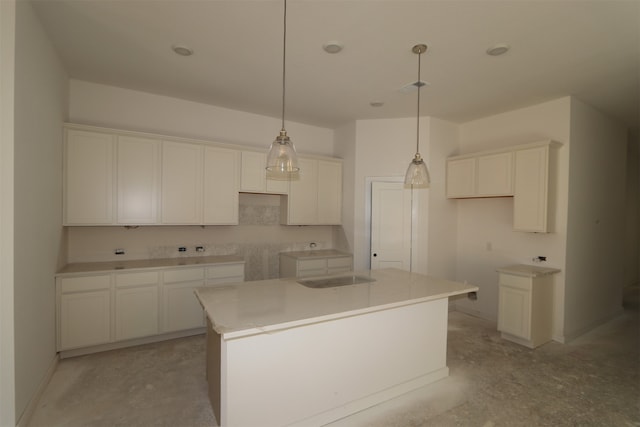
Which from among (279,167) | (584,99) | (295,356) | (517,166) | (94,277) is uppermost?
(584,99)

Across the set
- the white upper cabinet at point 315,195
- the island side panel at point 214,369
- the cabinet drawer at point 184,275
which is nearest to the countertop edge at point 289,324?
the island side panel at point 214,369

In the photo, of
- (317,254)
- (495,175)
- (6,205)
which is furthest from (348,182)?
(6,205)

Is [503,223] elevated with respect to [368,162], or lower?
lower

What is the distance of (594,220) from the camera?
411cm

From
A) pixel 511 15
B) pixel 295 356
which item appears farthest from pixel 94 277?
pixel 511 15

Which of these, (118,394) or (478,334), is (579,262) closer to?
(478,334)

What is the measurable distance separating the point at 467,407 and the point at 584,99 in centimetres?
385

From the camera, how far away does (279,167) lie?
7.09 ft

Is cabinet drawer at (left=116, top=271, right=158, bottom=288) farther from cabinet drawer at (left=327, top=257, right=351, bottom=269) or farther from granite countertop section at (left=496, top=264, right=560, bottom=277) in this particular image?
granite countertop section at (left=496, top=264, right=560, bottom=277)

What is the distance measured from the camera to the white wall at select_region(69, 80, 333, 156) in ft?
11.4

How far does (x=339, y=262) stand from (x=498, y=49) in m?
3.23

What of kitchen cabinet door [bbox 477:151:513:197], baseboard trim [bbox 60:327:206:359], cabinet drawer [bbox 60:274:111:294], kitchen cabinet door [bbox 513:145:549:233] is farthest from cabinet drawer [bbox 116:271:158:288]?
kitchen cabinet door [bbox 513:145:549:233]

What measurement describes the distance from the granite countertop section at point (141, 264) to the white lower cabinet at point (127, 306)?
1.9 inches

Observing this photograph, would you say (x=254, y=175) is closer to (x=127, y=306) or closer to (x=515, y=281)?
(x=127, y=306)
